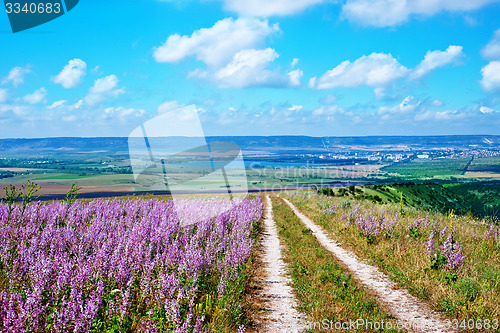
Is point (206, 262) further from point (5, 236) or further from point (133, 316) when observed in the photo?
point (5, 236)

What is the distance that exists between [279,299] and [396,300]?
2.71 m

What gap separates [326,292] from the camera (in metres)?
7.54

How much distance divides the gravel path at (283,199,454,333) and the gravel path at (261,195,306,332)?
2036mm

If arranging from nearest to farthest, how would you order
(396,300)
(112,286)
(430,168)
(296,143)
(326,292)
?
(112,286) → (396,300) → (326,292) → (430,168) → (296,143)

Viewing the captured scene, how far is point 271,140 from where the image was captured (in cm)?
16750

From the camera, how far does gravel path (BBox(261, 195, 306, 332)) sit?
5980 mm

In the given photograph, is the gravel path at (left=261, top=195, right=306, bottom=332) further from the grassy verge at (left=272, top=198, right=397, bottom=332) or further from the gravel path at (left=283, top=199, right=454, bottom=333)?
the gravel path at (left=283, top=199, right=454, bottom=333)

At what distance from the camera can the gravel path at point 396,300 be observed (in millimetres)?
6105

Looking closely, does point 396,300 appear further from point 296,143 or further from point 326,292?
point 296,143

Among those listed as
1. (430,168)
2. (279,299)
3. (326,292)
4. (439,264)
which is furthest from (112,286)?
(430,168)

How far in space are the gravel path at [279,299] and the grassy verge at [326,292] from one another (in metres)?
0.23

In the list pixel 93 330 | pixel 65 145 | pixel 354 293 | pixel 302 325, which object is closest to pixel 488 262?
pixel 354 293

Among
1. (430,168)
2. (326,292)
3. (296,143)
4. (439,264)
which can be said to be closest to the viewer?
(326,292)

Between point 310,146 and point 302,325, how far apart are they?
593ft
